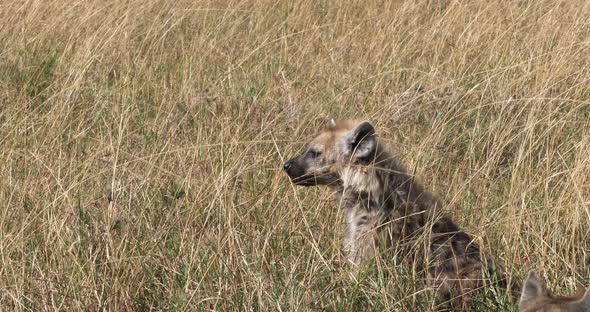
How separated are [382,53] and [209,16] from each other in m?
1.85

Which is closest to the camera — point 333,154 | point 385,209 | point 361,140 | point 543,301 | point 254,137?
point 543,301

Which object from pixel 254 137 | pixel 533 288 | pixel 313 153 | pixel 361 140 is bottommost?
pixel 254 137

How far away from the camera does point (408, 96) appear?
6.37 metres

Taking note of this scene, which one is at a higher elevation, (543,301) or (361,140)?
(543,301)

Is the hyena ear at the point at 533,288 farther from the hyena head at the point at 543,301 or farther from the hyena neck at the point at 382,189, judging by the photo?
the hyena neck at the point at 382,189

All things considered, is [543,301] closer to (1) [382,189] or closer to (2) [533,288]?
(2) [533,288]

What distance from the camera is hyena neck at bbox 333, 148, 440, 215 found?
5.08 m

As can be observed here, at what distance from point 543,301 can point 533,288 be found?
69mm

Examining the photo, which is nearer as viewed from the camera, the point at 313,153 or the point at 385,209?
the point at 385,209

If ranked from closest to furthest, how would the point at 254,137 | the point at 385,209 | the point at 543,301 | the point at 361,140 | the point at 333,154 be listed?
the point at 543,301 < the point at 385,209 < the point at 361,140 < the point at 333,154 < the point at 254,137

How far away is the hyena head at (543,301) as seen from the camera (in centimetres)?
345

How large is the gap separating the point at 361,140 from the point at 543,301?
6.24 ft

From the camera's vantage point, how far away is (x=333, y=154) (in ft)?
18.5

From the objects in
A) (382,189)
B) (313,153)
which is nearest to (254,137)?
(313,153)
